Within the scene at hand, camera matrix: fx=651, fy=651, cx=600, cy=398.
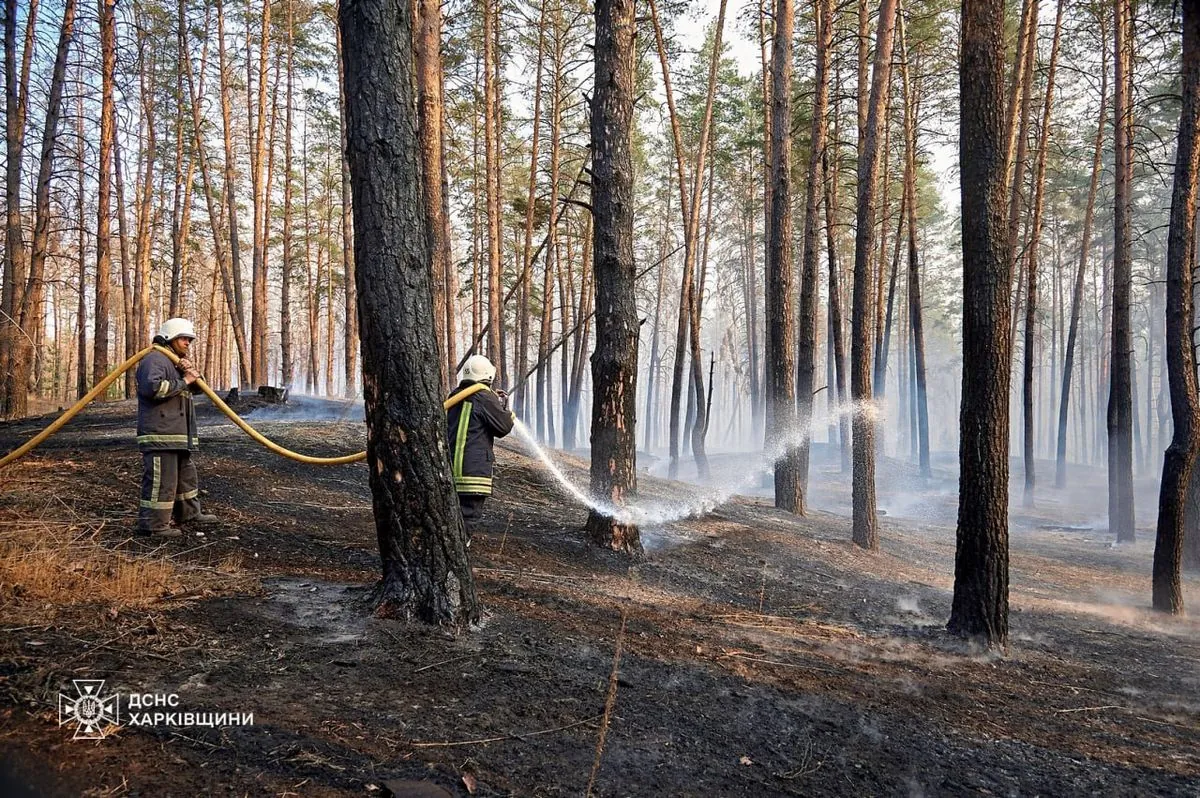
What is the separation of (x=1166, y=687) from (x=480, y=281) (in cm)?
2550

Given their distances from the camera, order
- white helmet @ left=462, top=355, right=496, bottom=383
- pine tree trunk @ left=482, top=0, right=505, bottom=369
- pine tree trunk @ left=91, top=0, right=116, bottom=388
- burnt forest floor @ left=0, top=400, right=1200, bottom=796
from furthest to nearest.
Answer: pine tree trunk @ left=482, top=0, right=505, bottom=369, pine tree trunk @ left=91, top=0, right=116, bottom=388, white helmet @ left=462, top=355, right=496, bottom=383, burnt forest floor @ left=0, top=400, right=1200, bottom=796

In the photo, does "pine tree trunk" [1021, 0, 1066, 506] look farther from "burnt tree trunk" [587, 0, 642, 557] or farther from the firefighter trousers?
the firefighter trousers

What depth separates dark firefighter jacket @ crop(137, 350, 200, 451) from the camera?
5.77 m

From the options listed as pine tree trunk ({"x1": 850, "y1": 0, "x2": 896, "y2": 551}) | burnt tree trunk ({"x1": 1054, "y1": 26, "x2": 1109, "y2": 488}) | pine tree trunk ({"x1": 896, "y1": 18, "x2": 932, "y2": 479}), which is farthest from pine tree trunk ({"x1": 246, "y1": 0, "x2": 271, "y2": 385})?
A: burnt tree trunk ({"x1": 1054, "y1": 26, "x2": 1109, "y2": 488})

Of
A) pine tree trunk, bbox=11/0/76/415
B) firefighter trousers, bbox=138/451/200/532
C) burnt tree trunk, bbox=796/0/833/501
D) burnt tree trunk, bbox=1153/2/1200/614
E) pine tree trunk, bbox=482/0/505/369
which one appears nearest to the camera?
firefighter trousers, bbox=138/451/200/532

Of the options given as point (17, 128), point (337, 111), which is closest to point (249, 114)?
point (337, 111)

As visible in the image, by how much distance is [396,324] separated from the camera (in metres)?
4.20

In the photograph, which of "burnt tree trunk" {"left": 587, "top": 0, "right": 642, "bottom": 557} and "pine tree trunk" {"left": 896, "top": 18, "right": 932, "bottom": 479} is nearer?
"burnt tree trunk" {"left": 587, "top": 0, "right": 642, "bottom": 557}

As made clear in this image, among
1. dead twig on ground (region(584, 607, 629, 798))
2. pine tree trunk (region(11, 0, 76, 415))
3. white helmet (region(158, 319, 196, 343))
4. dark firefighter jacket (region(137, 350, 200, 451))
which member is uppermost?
pine tree trunk (region(11, 0, 76, 415))

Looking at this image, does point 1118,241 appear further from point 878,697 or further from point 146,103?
point 146,103

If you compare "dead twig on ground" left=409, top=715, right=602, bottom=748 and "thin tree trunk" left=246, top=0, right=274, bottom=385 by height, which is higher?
"thin tree trunk" left=246, top=0, right=274, bottom=385

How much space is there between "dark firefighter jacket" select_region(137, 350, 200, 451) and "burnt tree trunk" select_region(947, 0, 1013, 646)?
704 centimetres

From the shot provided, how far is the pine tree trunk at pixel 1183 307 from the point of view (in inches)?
303

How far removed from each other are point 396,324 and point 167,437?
317 centimetres
